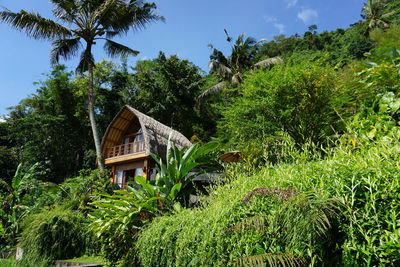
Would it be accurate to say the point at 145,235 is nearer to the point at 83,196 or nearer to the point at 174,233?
the point at 174,233

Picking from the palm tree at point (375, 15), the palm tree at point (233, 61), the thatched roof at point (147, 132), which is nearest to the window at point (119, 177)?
the thatched roof at point (147, 132)

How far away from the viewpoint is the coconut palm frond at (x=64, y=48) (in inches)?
591

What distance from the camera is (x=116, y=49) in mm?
15703

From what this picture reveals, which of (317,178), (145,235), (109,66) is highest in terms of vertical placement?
(109,66)

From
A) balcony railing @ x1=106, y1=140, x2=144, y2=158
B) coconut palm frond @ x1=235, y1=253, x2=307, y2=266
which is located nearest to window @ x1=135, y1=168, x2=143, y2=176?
balcony railing @ x1=106, y1=140, x2=144, y2=158

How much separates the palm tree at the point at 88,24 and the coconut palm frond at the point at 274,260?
1279cm

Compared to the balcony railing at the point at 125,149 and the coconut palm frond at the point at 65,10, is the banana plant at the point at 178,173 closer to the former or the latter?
the balcony railing at the point at 125,149

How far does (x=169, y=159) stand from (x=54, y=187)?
312 inches

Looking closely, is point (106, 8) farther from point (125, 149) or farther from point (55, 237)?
point (55, 237)

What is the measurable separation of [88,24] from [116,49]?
5.81 ft

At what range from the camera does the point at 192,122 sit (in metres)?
24.2

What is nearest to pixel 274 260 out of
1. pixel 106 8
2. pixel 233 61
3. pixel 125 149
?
pixel 106 8

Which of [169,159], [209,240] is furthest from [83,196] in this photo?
[209,240]

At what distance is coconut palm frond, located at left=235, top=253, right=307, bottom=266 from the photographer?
1977 mm
